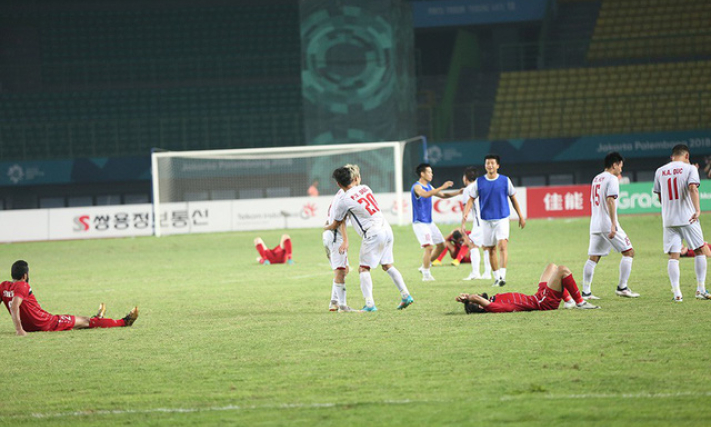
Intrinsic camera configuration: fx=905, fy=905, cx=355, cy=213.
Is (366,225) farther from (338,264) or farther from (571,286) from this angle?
(571,286)

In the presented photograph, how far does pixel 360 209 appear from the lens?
1111 centimetres

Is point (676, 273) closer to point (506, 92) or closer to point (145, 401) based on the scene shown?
point (145, 401)

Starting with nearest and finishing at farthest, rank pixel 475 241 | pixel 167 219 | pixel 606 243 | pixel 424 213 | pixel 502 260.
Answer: pixel 606 243, pixel 502 260, pixel 424 213, pixel 475 241, pixel 167 219

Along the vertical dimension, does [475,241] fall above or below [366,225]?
below

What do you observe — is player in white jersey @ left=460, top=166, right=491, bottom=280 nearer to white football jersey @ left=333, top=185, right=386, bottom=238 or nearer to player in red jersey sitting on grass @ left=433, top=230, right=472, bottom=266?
player in red jersey sitting on grass @ left=433, top=230, right=472, bottom=266

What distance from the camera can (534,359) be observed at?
25.0 ft

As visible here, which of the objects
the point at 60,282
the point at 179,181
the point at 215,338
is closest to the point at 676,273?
the point at 215,338

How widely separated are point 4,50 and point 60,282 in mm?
30335

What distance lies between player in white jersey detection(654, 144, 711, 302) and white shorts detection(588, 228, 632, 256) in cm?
57

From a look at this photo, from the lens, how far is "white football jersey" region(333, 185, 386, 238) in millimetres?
11031

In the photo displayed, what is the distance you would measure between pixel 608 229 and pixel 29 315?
7195 mm

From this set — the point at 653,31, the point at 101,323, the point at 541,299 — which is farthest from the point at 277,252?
the point at 653,31

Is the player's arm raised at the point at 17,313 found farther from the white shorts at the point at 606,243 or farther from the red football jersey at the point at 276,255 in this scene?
the red football jersey at the point at 276,255

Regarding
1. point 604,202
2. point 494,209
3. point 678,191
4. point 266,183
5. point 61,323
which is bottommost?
point 61,323
